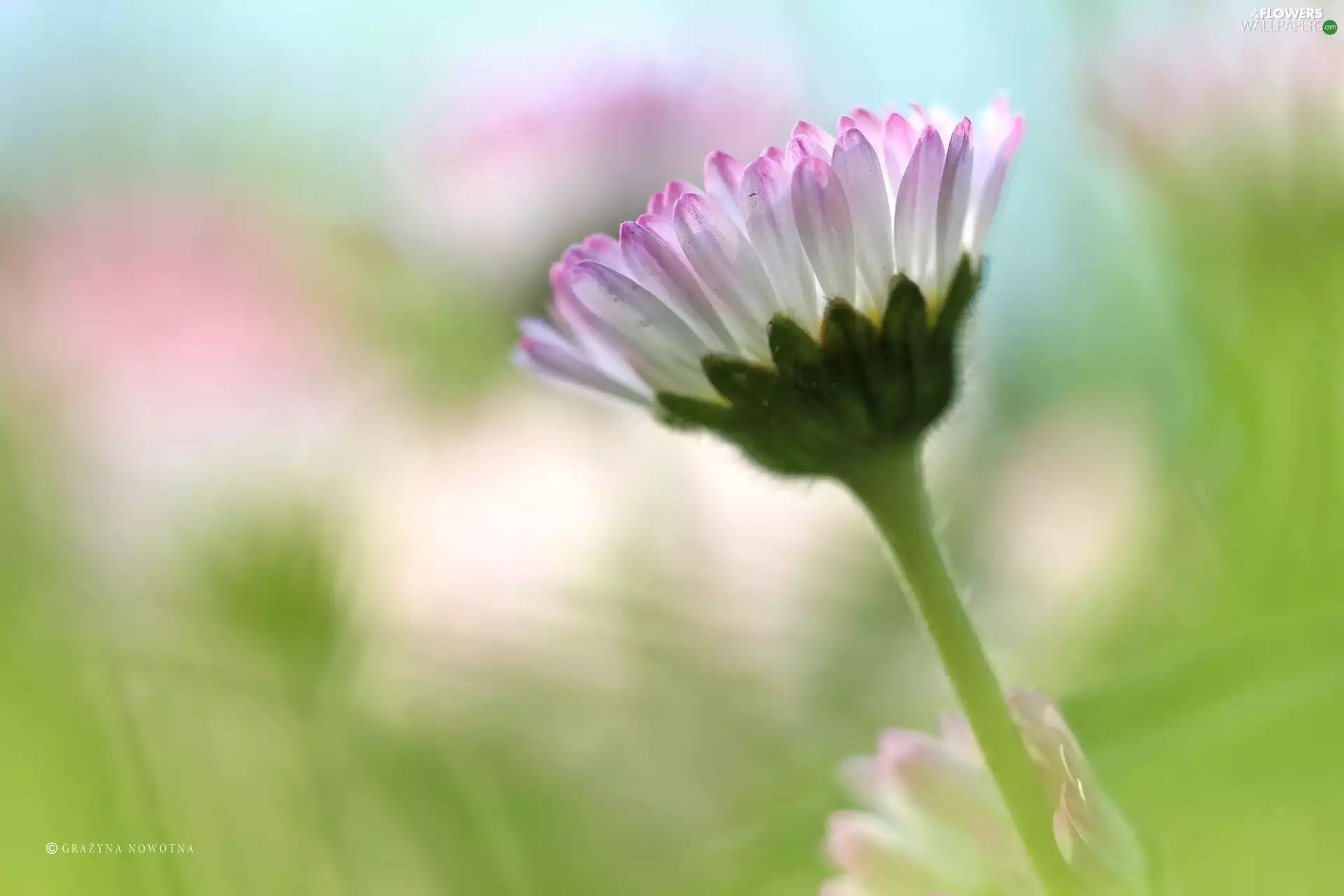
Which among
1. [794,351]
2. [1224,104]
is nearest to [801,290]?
[794,351]

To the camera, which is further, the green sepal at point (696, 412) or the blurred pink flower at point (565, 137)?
the blurred pink flower at point (565, 137)

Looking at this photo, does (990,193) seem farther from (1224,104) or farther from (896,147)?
(1224,104)

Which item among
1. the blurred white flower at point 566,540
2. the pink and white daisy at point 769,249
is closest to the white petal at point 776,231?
the pink and white daisy at point 769,249

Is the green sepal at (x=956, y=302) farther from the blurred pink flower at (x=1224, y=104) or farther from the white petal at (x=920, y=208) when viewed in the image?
the blurred pink flower at (x=1224, y=104)

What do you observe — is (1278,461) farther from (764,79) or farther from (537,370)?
(764,79)

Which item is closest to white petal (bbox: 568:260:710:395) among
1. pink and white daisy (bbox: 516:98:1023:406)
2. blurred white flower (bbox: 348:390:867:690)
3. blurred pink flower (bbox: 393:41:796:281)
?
pink and white daisy (bbox: 516:98:1023:406)

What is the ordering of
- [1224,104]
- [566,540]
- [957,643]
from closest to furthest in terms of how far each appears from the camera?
[957,643] → [1224,104] → [566,540]
